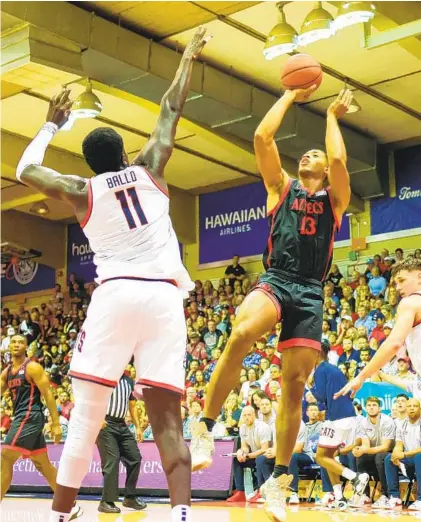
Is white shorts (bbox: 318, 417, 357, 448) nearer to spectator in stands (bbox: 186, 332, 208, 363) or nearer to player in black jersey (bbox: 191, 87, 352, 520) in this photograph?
player in black jersey (bbox: 191, 87, 352, 520)

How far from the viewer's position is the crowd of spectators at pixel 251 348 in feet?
39.5

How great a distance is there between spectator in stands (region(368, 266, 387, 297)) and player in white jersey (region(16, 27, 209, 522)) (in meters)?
12.5

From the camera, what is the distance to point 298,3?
45.0ft

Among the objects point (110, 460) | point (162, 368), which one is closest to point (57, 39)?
point (110, 460)

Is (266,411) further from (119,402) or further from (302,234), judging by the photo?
(302,234)

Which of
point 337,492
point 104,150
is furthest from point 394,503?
point 104,150

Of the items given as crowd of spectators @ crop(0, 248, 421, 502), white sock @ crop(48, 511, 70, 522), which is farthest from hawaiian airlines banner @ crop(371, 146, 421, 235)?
white sock @ crop(48, 511, 70, 522)

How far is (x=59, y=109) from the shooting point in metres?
4.96

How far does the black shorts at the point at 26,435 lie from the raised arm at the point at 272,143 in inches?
163

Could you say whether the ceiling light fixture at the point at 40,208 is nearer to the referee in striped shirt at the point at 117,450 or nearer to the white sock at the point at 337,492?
the referee in striped shirt at the point at 117,450

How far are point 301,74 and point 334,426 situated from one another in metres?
5.90

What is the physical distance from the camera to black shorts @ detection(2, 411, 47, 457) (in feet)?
28.1

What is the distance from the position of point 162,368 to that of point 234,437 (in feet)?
27.4

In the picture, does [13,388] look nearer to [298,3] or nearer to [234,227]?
[298,3]
